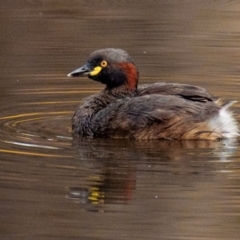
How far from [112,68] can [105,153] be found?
123 centimetres

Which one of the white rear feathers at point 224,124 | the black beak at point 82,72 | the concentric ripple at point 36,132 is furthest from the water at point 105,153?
the black beak at point 82,72

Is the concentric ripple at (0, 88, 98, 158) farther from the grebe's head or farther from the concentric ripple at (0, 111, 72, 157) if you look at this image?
the grebe's head

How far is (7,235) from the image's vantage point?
6934 mm

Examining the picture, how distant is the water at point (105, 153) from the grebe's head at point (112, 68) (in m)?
0.55

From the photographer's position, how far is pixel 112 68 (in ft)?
32.8

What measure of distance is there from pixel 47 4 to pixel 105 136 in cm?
777

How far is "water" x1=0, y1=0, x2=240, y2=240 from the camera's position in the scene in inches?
284

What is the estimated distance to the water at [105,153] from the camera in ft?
23.7

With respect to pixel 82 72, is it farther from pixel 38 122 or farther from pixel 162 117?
pixel 162 117

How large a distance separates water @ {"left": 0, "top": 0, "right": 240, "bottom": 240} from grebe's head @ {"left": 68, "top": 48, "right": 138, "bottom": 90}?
0.55m

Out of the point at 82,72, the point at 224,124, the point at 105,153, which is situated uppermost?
the point at 82,72

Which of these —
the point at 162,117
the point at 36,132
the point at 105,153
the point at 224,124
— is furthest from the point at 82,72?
the point at 224,124

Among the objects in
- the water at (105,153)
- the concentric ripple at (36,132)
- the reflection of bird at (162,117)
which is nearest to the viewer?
the water at (105,153)

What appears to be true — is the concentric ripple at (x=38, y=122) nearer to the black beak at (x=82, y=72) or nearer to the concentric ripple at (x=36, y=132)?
the concentric ripple at (x=36, y=132)
